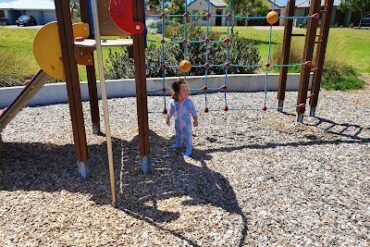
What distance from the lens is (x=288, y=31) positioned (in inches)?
223

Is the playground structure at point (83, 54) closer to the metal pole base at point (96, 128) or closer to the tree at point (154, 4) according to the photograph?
the metal pole base at point (96, 128)

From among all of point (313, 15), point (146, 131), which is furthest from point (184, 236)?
point (313, 15)

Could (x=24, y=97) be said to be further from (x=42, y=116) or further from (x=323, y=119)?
(x=323, y=119)

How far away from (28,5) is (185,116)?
54.6 metres

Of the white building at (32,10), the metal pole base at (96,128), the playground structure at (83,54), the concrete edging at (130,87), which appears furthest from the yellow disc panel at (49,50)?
the white building at (32,10)

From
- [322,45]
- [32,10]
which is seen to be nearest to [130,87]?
[322,45]

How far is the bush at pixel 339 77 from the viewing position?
7.79 meters

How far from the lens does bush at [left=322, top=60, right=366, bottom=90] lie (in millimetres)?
7793

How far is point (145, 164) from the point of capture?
382cm

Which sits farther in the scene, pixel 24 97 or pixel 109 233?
pixel 24 97

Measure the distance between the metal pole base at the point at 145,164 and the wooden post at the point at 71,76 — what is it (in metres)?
0.59

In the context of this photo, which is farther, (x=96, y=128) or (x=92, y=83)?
(x=96, y=128)

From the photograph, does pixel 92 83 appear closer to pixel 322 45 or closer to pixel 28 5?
pixel 322 45

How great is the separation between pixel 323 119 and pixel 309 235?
331 cm
